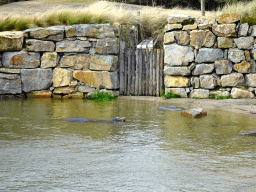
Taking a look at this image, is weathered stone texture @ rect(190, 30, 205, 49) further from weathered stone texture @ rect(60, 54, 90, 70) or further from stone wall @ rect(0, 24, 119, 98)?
weathered stone texture @ rect(60, 54, 90, 70)

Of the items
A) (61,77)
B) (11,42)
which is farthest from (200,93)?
(11,42)

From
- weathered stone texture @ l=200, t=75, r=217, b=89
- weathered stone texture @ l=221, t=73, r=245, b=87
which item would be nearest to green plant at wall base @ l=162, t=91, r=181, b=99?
weathered stone texture @ l=200, t=75, r=217, b=89

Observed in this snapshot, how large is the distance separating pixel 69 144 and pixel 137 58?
21.9 feet

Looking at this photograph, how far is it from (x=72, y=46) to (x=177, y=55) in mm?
3301

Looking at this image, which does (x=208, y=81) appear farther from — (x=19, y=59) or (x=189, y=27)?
(x=19, y=59)

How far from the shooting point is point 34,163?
3449mm

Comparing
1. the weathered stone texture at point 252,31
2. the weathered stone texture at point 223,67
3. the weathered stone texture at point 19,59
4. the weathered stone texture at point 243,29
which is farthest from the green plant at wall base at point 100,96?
the weathered stone texture at point 252,31

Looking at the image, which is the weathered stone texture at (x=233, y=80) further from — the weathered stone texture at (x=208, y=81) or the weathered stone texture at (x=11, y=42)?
the weathered stone texture at (x=11, y=42)

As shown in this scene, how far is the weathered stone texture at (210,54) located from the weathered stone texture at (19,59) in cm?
518

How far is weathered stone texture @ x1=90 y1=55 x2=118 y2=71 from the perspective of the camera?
401 inches

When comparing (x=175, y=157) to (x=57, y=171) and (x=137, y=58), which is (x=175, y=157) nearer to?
(x=57, y=171)

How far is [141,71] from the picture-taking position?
10609 millimetres

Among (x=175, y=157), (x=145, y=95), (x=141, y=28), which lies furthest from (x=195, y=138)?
(x=141, y=28)

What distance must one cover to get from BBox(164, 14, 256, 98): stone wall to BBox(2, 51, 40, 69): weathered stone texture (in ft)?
13.8
